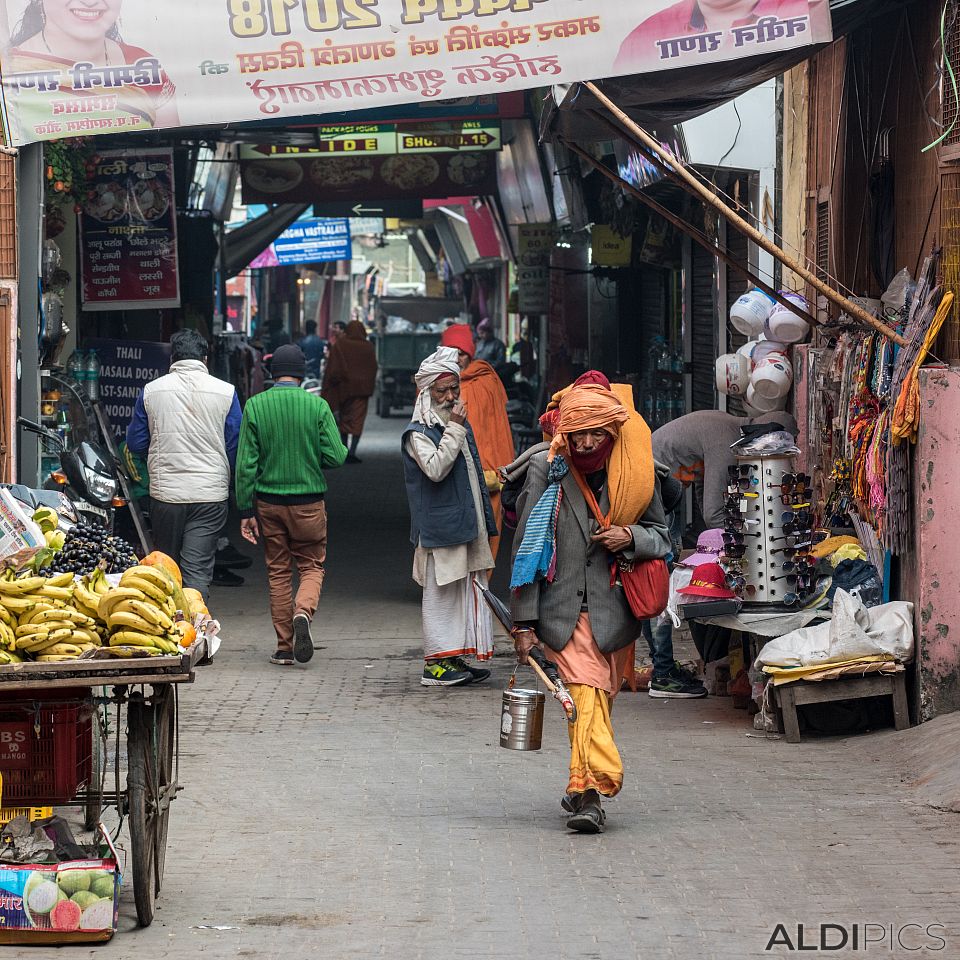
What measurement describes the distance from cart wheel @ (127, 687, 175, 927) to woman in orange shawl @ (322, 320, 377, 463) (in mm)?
15917

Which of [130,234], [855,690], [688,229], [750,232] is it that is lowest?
[855,690]

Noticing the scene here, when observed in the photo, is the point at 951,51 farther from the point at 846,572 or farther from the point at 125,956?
the point at 125,956

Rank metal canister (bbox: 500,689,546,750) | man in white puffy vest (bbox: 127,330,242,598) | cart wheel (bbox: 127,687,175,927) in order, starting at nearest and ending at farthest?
cart wheel (bbox: 127,687,175,927), metal canister (bbox: 500,689,546,750), man in white puffy vest (bbox: 127,330,242,598)

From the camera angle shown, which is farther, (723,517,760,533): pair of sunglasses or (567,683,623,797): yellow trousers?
(723,517,760,533): pair of sunglasses

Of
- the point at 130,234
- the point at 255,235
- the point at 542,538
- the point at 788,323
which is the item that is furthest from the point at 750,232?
Result: the point at 255,235

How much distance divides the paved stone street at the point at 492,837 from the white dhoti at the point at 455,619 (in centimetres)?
24

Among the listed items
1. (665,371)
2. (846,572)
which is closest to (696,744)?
(846,572)

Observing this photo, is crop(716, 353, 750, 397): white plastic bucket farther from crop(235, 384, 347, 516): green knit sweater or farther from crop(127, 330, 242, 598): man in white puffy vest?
crop(127, 330, 242, 598): man in white puffy vest

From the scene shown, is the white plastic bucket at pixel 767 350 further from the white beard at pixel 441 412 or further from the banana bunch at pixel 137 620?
the banana bunch at pixel 137 620

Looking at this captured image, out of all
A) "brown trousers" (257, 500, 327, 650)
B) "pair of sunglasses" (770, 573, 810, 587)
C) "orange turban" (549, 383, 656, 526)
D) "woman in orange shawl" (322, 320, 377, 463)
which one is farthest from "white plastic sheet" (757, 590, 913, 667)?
"woman in orange shawl" (322, 320, 377, 463)

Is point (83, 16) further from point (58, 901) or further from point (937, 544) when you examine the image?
point (937, 544)

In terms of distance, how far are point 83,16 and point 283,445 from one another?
110 inches

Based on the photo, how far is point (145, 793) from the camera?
190 inches

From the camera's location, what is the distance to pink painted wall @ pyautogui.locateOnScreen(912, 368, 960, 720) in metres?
7.09
